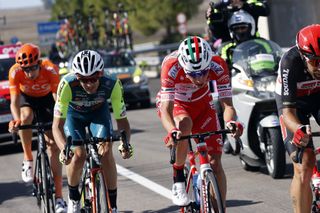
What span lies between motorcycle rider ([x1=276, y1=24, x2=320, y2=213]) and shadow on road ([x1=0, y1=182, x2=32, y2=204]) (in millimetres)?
5691

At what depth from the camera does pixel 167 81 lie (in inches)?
355

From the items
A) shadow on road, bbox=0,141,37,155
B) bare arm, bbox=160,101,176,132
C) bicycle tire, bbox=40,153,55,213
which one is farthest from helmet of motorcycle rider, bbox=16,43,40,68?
shadow on road, bbox=0,141,37,155

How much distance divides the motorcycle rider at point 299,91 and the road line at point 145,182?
4.10m

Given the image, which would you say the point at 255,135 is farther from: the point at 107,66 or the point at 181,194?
the point at 107,66

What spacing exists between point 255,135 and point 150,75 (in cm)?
3367

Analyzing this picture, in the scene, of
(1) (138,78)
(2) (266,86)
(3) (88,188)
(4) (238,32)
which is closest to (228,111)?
(3) (88,188)

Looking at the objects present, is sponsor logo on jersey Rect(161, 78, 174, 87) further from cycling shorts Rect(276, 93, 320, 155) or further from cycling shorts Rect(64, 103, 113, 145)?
cycling shorts Rect(276, 93, 320, 155)

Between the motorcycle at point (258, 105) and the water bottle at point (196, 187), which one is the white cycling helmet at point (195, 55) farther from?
the motorcycle at point (258, 105)

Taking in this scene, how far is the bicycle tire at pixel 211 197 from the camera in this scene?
784 cm

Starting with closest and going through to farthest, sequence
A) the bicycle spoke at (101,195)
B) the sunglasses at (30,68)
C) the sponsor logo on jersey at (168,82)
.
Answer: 1. the bicycle spoke at (101,195)
2. the sponsor logo on jersey at (168,82)
3. the sunglasses at (30,68)

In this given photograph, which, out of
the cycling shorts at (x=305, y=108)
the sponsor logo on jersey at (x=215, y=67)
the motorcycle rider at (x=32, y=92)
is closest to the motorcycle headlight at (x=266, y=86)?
the motorcycle rider at (x=32, y=92)

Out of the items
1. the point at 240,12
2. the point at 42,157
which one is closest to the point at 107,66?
the point at 240,12

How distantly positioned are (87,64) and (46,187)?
201 centimetres

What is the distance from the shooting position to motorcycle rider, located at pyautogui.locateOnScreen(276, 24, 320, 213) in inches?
286
